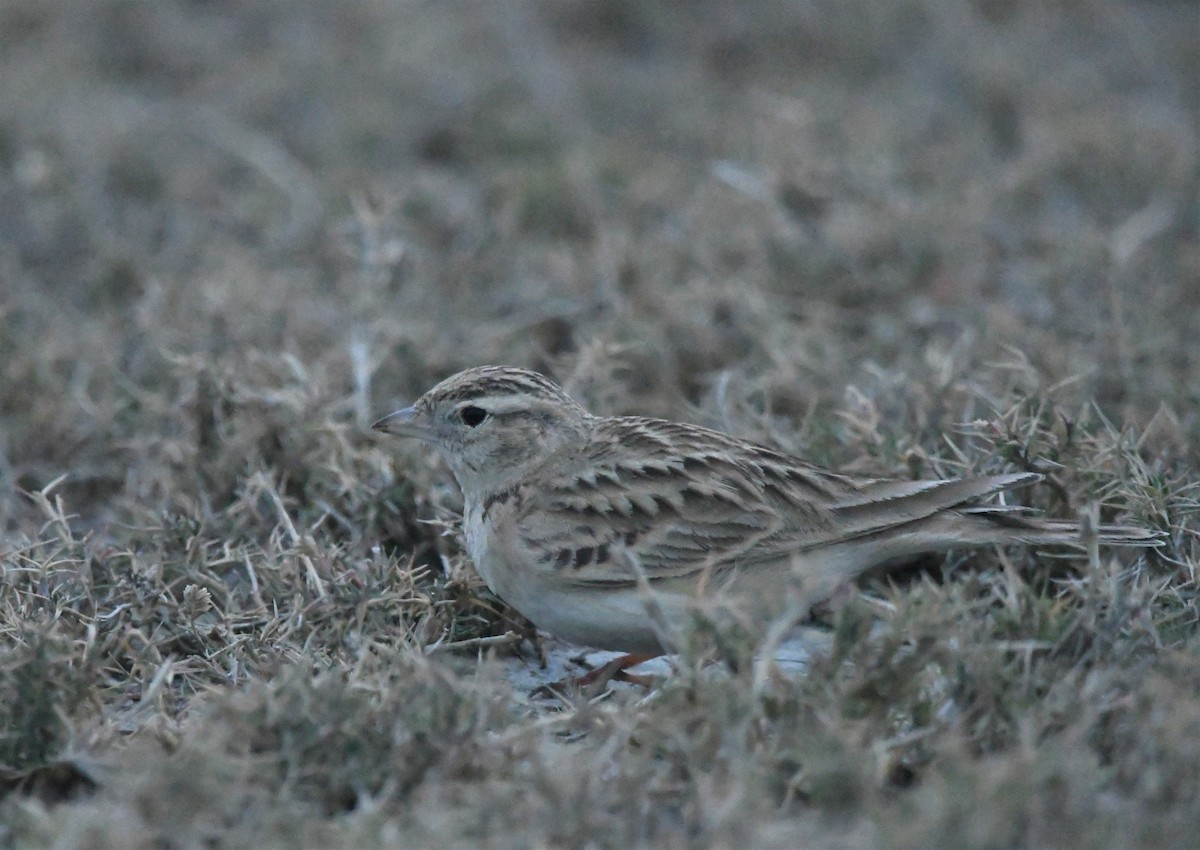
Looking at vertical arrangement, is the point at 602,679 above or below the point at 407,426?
below

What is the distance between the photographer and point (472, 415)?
573 cm

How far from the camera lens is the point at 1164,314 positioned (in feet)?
25.7

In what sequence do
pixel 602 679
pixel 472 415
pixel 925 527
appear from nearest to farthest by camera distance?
pixel 925 527 → pixel 602 679 → pixel 472 415

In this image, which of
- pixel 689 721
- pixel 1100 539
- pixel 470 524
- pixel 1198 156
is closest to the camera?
pixel 689 721

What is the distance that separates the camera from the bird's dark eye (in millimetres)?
5707

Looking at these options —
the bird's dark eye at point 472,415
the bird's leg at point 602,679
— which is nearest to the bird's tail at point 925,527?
the bird's leg at point 602,679

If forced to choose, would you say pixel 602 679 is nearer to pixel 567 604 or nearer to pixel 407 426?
pixel 567 604

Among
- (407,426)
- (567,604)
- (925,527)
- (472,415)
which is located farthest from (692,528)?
(407,426)

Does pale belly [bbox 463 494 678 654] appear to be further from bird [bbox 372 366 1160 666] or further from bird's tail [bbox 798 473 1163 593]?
bird's tail [bbox 798 473 1163 593]

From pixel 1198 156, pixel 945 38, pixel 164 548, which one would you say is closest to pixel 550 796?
pixel 164 548

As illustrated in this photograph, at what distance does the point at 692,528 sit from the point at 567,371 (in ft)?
6.25

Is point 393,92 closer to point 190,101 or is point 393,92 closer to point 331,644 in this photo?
point 190,101

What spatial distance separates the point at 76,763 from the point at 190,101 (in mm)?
7641

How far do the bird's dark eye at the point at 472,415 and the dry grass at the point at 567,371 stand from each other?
0.38 m
